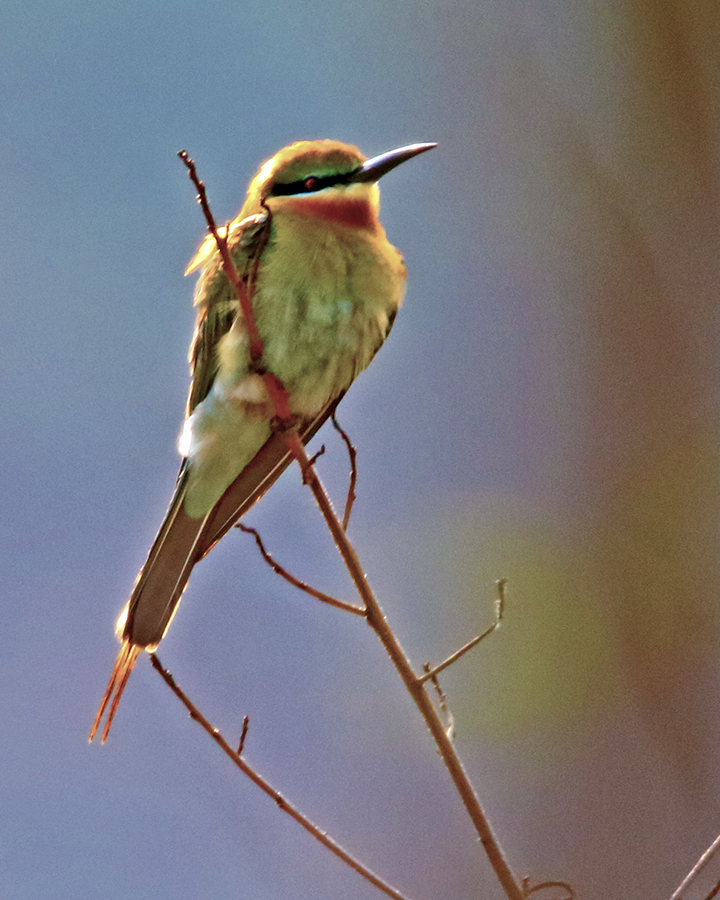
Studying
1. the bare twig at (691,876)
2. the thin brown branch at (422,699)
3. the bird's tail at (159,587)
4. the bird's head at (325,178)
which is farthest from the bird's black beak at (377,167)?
the bare twig at (691,876)

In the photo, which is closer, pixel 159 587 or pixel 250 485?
pixel 159 587

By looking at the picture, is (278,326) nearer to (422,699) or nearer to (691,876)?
(422,699)

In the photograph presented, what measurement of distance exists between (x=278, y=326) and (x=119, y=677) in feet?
2.52

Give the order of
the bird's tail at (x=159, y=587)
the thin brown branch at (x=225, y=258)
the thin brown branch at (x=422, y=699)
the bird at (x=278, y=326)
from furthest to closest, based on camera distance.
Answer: the bird at (x=278, y=326) < the bird's tail at (x=159, y=587) < the thin brown branch at (x=225, y=258) < the thin brown branch at (x=422, y=699)

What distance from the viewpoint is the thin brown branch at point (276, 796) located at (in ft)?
4.57

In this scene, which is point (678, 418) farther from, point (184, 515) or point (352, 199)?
point (184, 515)

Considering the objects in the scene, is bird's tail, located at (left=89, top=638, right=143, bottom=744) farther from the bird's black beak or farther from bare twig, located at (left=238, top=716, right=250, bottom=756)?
the bird's black beak

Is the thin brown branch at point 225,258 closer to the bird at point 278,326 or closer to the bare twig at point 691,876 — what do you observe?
the bird at point 278,326

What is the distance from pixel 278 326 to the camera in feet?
7.29

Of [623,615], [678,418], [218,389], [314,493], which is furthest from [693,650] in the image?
[314,493]


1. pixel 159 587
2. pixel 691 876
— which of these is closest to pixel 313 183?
pixel 159 587

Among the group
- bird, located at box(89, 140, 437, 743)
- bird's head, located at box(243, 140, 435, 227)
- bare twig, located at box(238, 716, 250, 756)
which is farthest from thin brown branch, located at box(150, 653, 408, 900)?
bird's head, located at box(243, 140, 435, 227)

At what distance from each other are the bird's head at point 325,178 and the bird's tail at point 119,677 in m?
0.97

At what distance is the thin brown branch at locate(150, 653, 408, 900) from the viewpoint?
1394 millimetres
